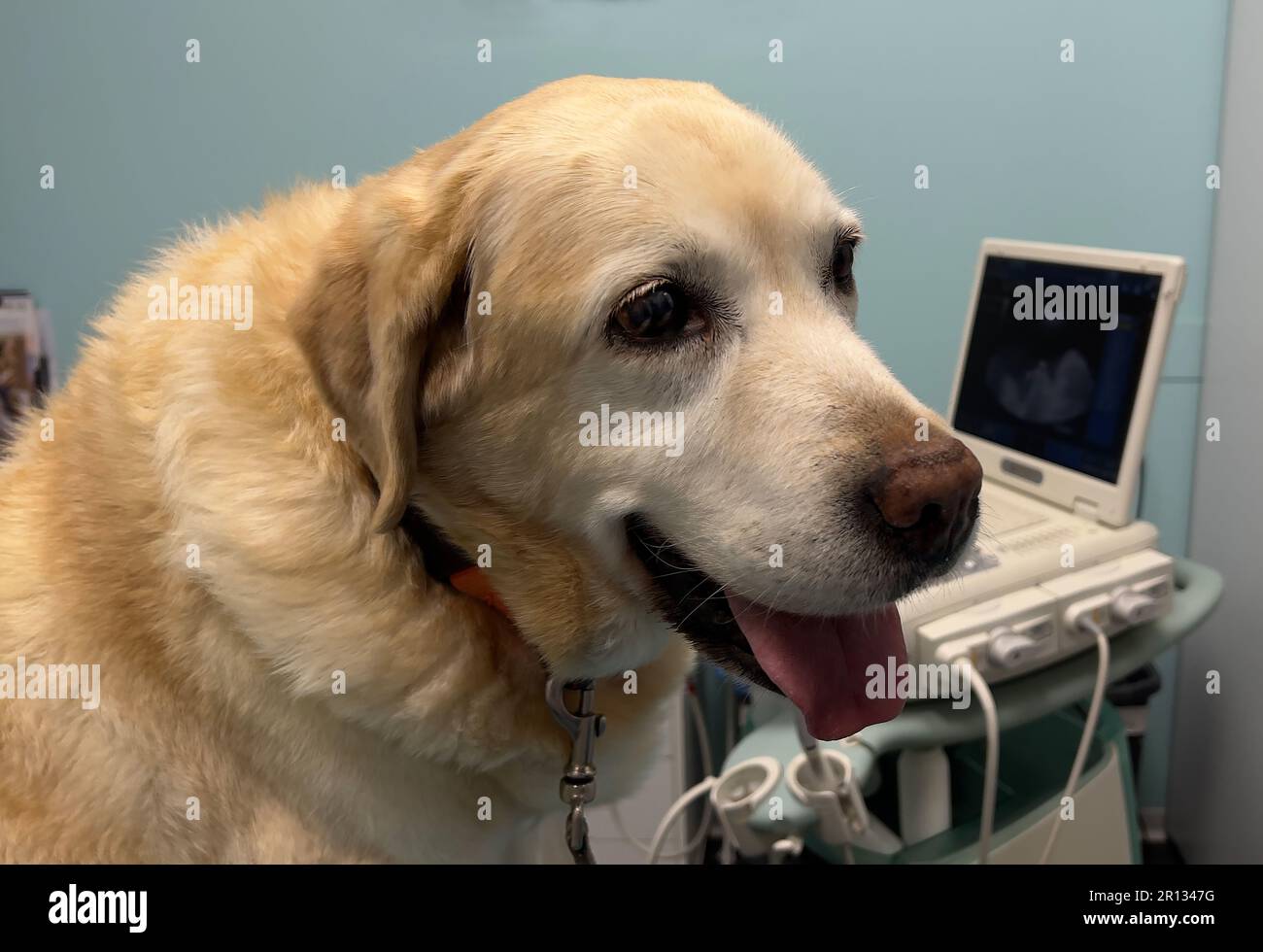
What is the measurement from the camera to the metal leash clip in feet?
2.29

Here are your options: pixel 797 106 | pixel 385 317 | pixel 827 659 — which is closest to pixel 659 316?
pixel 385 317

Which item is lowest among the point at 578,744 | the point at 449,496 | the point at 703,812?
the point at 703,812

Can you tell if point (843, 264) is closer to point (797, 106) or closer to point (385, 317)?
point (385, 317)

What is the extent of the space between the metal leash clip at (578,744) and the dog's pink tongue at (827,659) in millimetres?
157

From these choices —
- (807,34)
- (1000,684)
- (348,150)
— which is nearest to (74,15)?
(348,150)

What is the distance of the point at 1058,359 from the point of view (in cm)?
130

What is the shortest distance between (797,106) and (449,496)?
121 cm

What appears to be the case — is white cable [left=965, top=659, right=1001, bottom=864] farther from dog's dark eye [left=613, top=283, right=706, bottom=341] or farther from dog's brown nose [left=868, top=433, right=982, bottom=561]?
dog's dark eye [left=613, top=283, right=706, bottom=341]

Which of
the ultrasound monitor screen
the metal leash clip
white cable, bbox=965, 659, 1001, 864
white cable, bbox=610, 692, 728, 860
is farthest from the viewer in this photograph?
white cable, bbox=610, 692, 728, 860

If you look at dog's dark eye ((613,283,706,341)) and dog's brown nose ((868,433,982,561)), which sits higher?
dog's dark eye ((613,283,706,341))

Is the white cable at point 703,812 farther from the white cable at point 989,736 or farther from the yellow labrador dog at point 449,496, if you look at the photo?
the yellow labrador dog at point 449,496

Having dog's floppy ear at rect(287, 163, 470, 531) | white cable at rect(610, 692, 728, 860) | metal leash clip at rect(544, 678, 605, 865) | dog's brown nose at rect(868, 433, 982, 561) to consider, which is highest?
dog's floppy ear at rect(287, 163, 470, 531)

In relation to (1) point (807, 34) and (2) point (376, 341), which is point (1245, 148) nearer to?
(1) point (807, 34)

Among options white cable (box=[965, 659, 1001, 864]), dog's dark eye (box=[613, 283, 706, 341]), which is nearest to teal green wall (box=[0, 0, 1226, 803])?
white cable (box=[965, 659, 1001, 864])
